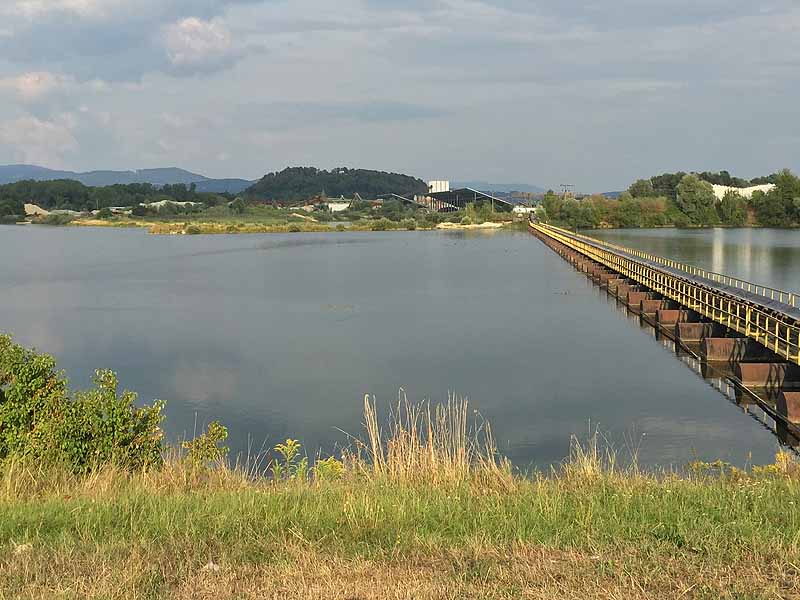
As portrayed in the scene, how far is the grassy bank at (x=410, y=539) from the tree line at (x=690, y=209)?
148676 millimetres

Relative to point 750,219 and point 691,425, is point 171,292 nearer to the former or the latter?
point 691,425

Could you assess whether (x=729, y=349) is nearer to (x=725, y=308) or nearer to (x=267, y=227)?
(x=725, y=308)

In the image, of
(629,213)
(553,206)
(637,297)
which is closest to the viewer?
(637,297)

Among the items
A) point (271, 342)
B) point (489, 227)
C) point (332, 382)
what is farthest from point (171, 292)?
point (489, 227)

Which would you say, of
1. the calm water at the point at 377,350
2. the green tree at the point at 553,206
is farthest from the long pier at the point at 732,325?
the green tree at the point at 553,206

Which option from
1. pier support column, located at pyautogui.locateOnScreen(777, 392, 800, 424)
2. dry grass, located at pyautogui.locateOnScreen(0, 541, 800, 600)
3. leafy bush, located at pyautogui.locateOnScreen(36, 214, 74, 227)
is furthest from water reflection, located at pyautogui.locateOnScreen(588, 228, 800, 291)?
leafy bush, located at pyautogui.locateOnScreen(36, 214, 74, 227)

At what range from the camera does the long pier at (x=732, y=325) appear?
23109 mm

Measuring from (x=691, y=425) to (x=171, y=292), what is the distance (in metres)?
38.1

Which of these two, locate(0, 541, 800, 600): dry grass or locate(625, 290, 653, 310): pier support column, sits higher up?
locate(0, 541, 800, 600): dry grass

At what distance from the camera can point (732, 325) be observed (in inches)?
1165

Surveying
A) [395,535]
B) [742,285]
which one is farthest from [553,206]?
[395,535]

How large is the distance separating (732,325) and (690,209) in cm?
13394

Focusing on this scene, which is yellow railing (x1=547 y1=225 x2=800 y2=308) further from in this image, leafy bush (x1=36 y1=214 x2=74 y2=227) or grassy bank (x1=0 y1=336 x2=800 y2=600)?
leafy bush (x1=36 y1=214 x2=74 y2=227)

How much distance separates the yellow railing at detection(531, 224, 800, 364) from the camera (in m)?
24.6
